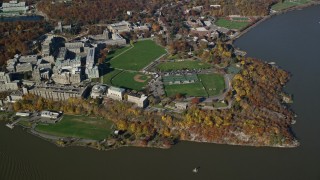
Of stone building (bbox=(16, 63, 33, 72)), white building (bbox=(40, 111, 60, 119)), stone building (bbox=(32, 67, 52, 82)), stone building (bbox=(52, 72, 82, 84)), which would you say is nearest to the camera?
white building (bbox=(40, 111, 60, 119))

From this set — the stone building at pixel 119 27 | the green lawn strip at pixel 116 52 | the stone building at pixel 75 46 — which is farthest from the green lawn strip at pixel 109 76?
the stone building at pixel 119 27

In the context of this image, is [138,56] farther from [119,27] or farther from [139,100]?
[139,100]

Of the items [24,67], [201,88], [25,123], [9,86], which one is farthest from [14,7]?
[201,88]

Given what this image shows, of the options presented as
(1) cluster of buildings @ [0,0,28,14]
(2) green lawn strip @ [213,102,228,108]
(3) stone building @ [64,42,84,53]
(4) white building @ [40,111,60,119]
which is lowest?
(4) white building @ [40,111,60,119]

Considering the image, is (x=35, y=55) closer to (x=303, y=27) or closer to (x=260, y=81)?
(x=260, y=81)

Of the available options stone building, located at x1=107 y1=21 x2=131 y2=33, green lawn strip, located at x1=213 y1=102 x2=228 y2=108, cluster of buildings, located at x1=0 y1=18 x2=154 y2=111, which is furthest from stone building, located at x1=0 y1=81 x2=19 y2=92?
green lawn strip, located at x1=213 y1=102 x2=228 y2=108

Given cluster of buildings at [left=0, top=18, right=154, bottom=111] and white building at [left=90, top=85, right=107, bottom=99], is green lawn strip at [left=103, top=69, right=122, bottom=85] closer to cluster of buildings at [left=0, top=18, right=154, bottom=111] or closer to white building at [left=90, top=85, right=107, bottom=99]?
cluster of buildings at [left=0, top=18, right=154, bottom=111]
